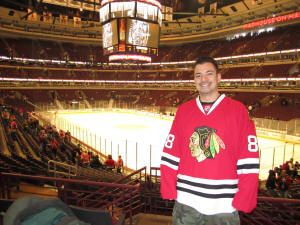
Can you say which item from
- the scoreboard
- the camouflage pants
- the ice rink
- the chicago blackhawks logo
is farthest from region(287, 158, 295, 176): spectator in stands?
the scoreboard

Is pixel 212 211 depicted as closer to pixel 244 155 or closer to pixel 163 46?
pixel 244 155

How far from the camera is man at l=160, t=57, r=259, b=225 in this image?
1711mm

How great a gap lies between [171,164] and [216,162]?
1.28 feet

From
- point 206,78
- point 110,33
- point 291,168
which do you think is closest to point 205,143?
point 206,78

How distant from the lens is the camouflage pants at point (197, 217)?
1710 mm

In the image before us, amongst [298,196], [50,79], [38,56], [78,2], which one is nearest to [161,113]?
[78,2]

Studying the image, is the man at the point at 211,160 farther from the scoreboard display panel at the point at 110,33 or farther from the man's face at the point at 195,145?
the scoreboard display panel at the point at 110,33

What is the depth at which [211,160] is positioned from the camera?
1795 mm

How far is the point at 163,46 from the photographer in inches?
Result: 1645

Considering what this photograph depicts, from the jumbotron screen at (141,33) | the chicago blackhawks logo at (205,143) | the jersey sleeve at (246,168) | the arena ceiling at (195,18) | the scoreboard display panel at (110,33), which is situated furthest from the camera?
the arena ceiling at (195,18)

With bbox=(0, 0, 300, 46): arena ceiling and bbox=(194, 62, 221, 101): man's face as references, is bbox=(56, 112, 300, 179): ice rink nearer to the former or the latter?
bbox=(194, 62, 221, 101): man's face

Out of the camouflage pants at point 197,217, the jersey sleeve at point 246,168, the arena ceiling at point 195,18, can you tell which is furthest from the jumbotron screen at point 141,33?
the camouflage pants at point 197,217

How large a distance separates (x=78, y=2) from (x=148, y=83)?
21.5 meters

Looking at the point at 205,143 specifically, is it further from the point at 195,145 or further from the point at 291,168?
the point at 291,168
